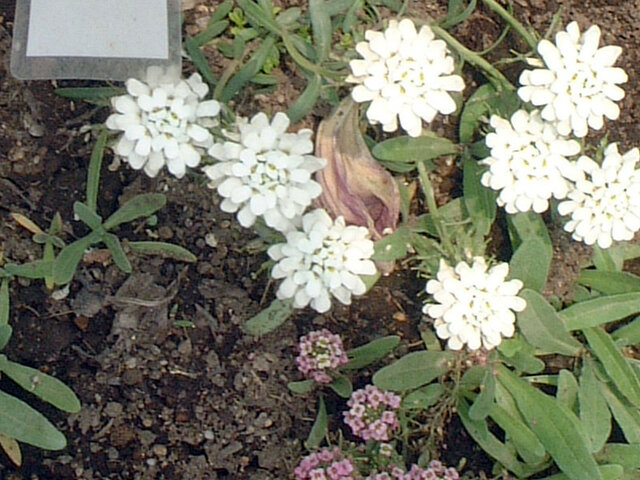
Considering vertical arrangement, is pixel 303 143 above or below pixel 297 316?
above

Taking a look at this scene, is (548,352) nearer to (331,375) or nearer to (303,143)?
(331,375)

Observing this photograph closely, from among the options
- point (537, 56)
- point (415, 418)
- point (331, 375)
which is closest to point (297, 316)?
point (331, 375)

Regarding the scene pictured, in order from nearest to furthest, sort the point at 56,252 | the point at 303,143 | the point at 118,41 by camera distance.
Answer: the point at 303,143
the point at 118,41
the point at 56,252

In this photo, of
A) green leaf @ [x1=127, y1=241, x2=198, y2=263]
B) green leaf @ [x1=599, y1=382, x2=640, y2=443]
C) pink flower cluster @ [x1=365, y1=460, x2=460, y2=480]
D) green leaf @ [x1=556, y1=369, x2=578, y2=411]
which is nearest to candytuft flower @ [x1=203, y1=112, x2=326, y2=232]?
green leaf @ [x1=127, y1=241, x2=198, y2=263]

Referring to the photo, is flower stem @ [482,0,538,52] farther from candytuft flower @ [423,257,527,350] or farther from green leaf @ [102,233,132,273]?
green leaf @ [102,233,132,273]

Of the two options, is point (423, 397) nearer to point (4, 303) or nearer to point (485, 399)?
point (485, 399)

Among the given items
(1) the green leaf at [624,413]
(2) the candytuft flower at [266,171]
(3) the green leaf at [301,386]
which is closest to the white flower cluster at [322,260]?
(2) the candytuft flower at [266,171]

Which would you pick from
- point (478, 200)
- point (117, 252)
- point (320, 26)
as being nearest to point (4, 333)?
point (117, 252)
